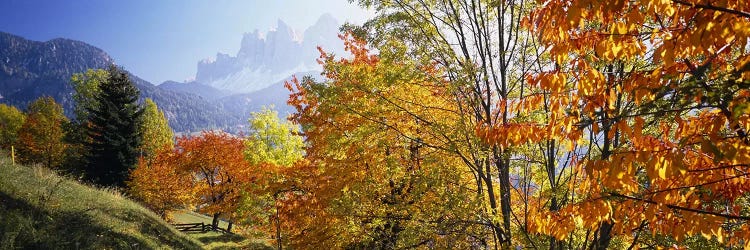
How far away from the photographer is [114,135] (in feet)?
117

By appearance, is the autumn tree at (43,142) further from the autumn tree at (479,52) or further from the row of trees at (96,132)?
the autumn tree at (479,52)

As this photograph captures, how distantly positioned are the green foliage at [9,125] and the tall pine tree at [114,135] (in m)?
29.5

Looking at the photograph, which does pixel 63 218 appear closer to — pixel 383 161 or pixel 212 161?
pixel 383 161

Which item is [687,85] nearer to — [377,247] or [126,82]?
[377,247]

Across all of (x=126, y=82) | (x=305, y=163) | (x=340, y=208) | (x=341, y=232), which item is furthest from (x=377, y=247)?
(x=126, y=82)

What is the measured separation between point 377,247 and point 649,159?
1005 cm

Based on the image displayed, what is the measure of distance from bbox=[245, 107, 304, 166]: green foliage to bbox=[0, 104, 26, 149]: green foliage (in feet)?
143

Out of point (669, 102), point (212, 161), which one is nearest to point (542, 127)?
point (669, 102)

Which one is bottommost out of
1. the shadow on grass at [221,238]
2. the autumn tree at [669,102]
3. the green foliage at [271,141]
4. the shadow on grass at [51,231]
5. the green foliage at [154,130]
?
the shadow on grass at [221,238]

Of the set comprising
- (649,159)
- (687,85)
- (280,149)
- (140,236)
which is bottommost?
(140,236)

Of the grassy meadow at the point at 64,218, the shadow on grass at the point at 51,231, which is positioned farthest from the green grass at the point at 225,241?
the shadow on grass at the point at 51,231

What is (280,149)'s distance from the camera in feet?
106

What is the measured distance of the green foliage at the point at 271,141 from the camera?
31.2 m

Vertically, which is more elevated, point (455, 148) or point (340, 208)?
point (455, 148)
